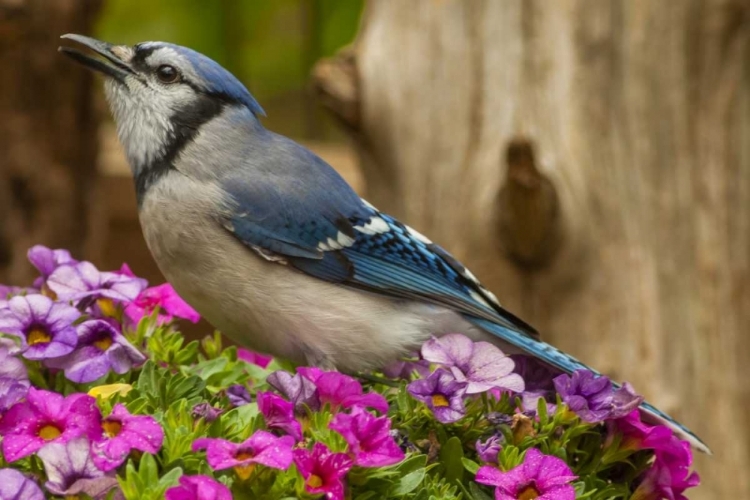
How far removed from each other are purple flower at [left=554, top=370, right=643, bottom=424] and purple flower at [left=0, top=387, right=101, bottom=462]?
1.99 ft

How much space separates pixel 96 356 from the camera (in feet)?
4.66

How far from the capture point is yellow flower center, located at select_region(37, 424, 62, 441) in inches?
46.6

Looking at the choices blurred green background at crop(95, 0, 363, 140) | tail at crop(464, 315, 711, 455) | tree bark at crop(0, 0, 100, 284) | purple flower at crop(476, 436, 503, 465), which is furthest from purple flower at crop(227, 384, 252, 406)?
blurred green background at crop(95, 0, 363, 140)

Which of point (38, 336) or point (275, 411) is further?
point (38, 336)

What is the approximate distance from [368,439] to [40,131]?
2.56 m

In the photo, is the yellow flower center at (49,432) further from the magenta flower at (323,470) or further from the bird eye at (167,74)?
the bird eye at (167,74)

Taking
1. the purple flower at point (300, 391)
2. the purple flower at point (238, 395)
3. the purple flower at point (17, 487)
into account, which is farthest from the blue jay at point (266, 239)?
the purple flower at point (17, 487)

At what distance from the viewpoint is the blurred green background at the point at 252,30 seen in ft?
15.2

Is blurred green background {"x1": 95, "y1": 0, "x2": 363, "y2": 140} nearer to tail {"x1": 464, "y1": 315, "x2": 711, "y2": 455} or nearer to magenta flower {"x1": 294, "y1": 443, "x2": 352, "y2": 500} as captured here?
tail {"x1": 464, "y1": 315, "x2": 711, "y2": 455}

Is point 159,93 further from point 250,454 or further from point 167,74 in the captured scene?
point 250,454

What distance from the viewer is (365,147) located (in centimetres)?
327

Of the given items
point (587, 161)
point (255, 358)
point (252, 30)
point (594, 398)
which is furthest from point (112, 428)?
point (252, 30)

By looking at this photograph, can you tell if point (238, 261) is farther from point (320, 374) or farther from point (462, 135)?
point (462, 135)

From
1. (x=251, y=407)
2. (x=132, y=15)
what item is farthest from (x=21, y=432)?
(x=132, y=15)
